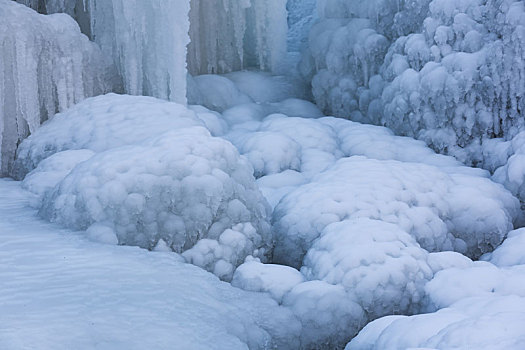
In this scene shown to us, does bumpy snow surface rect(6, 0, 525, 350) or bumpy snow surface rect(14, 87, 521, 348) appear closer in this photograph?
bumpy snow surface rect(6, 0, 525, 350)

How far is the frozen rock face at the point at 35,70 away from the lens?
19.9 ft

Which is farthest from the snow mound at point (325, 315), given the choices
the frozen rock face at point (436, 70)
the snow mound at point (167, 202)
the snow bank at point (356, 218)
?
the frozen rock face at point (436, 70)

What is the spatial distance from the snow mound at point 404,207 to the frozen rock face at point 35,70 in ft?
8.49

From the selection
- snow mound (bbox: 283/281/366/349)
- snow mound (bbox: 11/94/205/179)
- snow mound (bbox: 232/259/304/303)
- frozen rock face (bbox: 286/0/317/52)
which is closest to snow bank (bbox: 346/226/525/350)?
snow mound (bbox: 283/281/366/349)

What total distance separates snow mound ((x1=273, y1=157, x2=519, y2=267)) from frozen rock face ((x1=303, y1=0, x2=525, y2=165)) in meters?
1.01

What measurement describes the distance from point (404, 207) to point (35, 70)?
3552 mm

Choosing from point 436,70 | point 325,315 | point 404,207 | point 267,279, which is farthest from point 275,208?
point 436,70

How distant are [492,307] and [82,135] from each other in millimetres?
4090

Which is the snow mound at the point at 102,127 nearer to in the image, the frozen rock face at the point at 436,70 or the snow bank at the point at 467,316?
the frozen rock face at the point at 436,70

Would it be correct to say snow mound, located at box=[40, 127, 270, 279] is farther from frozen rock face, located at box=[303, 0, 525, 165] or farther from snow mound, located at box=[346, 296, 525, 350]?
frozen rock face, located at box=[303, 0, 525, 165]

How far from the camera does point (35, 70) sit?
618 cm

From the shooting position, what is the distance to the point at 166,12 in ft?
23.1

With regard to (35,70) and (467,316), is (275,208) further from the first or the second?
(35,70)

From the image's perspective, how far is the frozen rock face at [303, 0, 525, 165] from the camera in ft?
20.5
